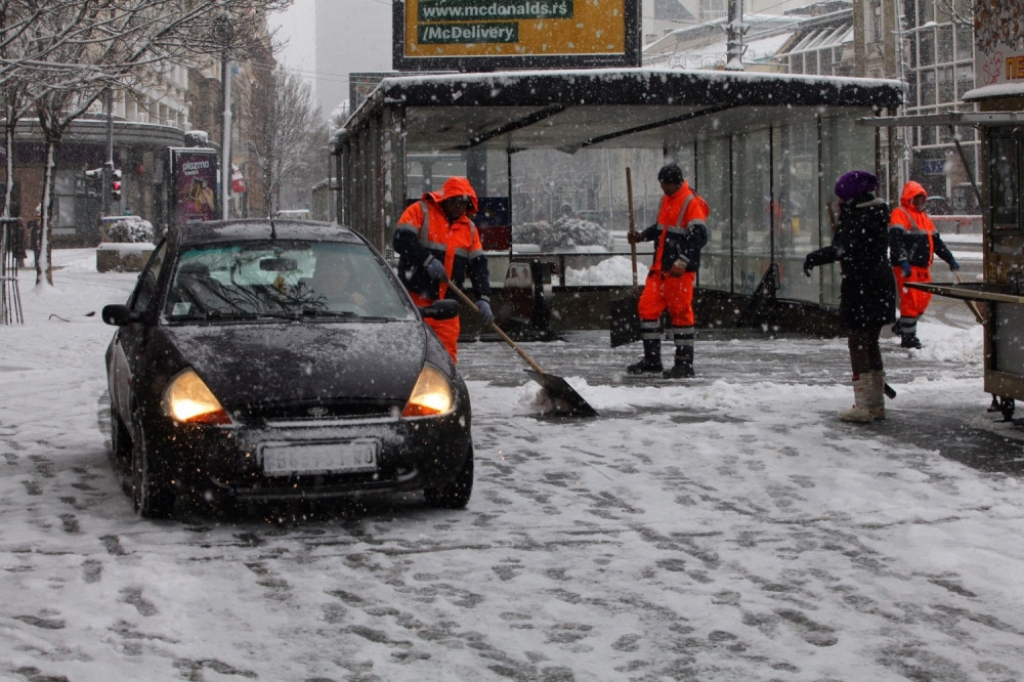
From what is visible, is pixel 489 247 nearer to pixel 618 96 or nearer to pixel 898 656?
pixel 618 96

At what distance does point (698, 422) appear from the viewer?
9.15m

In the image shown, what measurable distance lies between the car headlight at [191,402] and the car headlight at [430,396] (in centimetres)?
82

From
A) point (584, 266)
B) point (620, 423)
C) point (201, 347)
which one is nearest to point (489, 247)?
point (584, 266)

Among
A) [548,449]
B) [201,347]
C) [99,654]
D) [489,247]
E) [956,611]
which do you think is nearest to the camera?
[99,654]

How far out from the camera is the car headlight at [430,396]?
6199 mm

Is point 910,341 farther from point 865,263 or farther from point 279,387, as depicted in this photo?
point 279,387

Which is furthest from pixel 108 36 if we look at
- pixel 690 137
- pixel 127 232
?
pixel 127 232

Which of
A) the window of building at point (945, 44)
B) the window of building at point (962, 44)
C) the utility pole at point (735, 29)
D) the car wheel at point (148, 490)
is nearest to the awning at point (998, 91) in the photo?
the car wheel at point (148, 490)

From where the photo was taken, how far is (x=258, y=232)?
24.4 ft

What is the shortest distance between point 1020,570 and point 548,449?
3382mm

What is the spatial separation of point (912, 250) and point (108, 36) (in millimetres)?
9690

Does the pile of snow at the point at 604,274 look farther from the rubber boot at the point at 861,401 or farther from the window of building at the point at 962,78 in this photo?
the window of building at the point at 962,78

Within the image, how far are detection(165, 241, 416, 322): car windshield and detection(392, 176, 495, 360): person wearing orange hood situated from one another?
62.8 inches

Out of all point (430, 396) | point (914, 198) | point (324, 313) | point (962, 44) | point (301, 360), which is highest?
point (962, 44)
